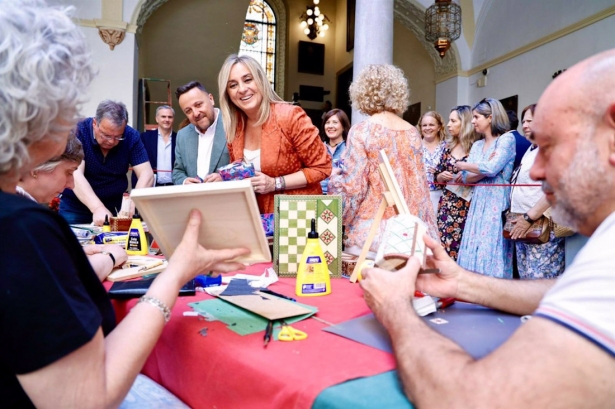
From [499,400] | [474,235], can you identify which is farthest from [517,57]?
[499,400]

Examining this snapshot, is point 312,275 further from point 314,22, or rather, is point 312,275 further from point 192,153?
point 314,22

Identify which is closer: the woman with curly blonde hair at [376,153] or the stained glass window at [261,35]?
the woman with curly blonde hair at [376,153]

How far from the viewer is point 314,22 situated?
1380 cm

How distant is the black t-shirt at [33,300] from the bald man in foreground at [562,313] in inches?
22.2

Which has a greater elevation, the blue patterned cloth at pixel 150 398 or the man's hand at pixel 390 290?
the man's hand at pixel 390 290

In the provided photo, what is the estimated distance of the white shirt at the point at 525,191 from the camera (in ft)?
11.6

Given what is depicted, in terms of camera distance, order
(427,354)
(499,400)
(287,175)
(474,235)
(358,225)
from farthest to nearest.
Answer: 1. (474,235)
2. (358,225)
3. (287,175)
4. (427,354)
5. (499,400)

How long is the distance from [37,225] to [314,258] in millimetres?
821

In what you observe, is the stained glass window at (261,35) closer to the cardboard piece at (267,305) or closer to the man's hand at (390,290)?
the cardboard piece at (267,305)

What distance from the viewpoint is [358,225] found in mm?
2443

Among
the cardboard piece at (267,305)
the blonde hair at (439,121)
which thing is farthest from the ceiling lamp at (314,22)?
the cardboard piece at (267,305)

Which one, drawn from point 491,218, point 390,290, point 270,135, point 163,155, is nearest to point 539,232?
point 491,218

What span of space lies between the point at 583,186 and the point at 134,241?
1836 millimetres

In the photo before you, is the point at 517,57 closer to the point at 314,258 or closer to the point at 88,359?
the point at 314,258
